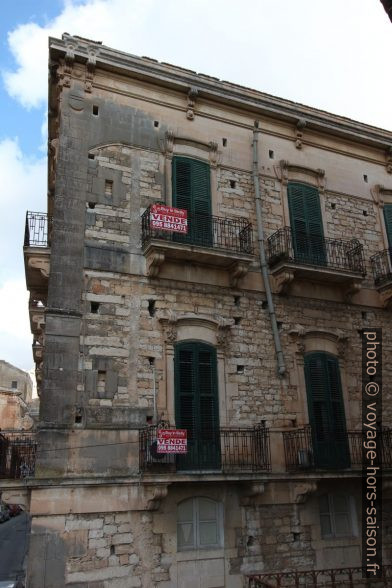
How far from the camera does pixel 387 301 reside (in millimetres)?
15188

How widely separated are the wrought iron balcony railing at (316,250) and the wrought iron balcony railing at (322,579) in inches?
280

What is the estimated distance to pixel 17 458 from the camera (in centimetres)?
1044

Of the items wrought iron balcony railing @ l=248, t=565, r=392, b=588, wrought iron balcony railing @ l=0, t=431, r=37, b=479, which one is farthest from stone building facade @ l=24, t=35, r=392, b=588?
wrought iron balcony railing @ l=0, t=431, r=37, b=479

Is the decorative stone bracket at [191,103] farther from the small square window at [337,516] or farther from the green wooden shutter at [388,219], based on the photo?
the small square window at [337,516]

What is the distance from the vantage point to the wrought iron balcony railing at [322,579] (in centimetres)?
1090

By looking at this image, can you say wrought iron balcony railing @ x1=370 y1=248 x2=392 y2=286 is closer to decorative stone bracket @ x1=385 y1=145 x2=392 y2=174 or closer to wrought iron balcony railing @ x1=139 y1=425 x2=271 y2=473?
decorative stone bracket @ x1=385 y1=145 x2=392 y2=174

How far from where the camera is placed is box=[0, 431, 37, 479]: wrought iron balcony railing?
33.7ft

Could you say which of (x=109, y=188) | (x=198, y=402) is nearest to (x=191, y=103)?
(x=109, y=188)

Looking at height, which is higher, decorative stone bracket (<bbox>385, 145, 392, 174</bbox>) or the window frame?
decorative stone bracket (<bbox>385, 145, 392, 174</bbox>)

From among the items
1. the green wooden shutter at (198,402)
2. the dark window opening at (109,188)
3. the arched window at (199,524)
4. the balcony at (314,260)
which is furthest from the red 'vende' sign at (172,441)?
the dark window opening at (109,188)

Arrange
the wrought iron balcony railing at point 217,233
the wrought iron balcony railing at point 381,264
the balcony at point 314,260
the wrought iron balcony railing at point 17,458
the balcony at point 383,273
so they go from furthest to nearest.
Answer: the wrought iron balcony railing at point 381,264, the balcony at point 383,273, the balcony at point 314,260, the wrought iron balcony railing at point 217,233, the wrought iron balcony railing at point 17,458

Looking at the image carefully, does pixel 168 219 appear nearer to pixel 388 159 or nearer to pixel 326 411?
pixel 326 411

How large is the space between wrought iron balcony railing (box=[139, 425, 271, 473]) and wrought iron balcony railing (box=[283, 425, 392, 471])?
610 millimetres

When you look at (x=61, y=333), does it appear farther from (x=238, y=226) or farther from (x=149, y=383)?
(x=238, y=226)
